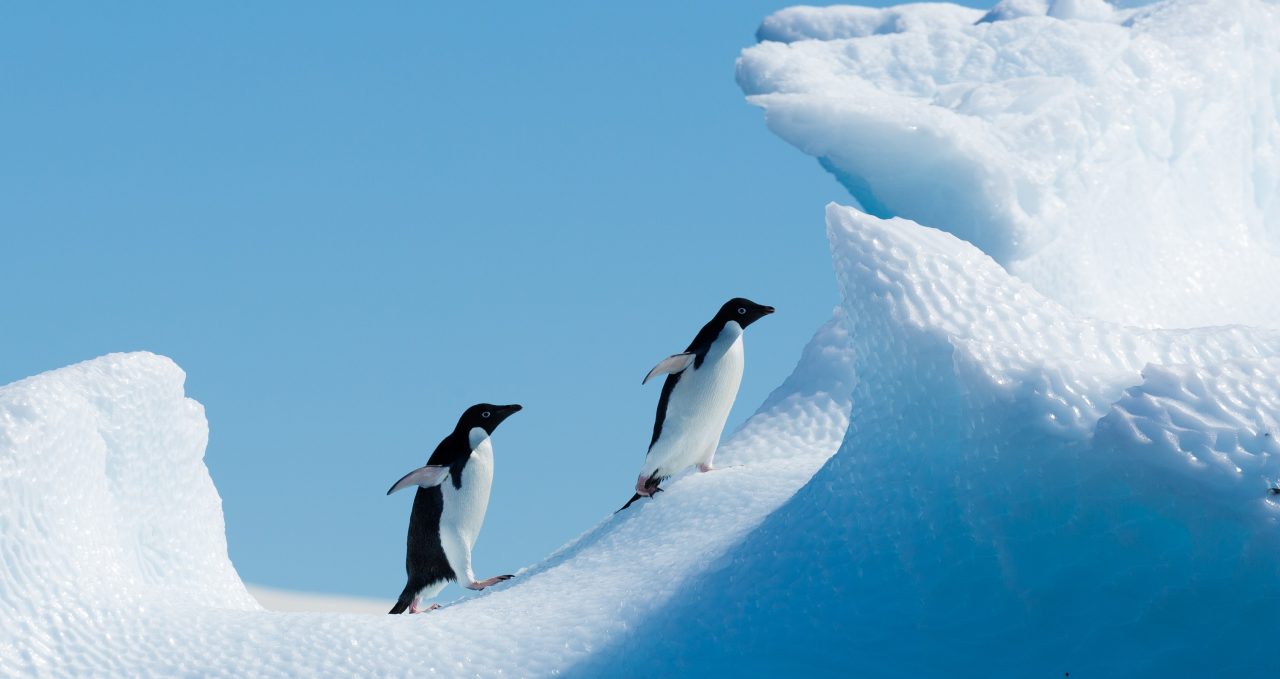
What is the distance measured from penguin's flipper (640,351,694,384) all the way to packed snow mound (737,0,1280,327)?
1696 millimetres

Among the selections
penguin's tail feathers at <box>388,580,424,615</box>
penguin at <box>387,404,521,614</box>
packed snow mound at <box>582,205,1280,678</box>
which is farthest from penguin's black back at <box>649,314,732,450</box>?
packed snow mound at <box>582,205,1280,678</box>

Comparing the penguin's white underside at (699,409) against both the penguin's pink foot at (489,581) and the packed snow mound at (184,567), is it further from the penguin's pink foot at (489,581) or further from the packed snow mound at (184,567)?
the penguin's pink foot at (489,581)

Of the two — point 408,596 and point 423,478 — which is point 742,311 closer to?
point 423,478

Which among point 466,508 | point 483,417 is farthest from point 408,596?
point 483,417

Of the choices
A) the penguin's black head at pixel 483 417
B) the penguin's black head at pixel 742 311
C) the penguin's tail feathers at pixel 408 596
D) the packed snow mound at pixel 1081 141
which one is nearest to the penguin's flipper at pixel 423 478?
the penguin's black head at pixel 483 417

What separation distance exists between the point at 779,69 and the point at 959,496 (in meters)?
4.41

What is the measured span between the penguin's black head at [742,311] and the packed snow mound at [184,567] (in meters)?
0.54

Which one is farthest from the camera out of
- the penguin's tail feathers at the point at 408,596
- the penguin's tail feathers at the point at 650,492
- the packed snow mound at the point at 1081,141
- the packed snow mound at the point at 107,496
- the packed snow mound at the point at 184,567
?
the packed snow mound at the point at 1081,141

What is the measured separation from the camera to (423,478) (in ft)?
16.5

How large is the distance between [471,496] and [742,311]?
1.21 meters

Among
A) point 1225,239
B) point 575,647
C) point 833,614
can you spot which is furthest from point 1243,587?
point 1225,239

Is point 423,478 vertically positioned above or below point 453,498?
above

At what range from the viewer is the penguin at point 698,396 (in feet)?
15.9

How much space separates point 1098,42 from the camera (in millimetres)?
7320
